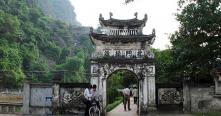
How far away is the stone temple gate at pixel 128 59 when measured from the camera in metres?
23.9

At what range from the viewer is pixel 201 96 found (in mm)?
23609

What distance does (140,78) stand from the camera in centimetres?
2406

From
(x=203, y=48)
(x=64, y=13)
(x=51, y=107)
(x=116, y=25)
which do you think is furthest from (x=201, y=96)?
(x=64, y=13)

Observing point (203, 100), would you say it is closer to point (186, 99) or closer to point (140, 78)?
point (186, 99)

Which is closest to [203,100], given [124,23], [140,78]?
[140,78]

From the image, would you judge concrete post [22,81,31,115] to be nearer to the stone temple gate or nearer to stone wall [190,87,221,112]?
the stone temple gate

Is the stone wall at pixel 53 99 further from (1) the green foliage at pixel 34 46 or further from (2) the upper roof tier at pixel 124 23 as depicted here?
(1) the green foliage at pixel 34 46

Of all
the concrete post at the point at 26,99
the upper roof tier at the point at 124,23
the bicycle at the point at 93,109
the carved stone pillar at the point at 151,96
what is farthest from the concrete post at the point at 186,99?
the concrete post at the point at 26,99

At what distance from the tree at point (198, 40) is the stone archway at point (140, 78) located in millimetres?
3329

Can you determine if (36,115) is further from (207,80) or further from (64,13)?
(64,13)

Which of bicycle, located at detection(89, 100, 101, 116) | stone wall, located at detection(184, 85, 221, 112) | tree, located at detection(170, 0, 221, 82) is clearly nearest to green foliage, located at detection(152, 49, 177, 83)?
tree, located at detection(170, 0, 221, 82)

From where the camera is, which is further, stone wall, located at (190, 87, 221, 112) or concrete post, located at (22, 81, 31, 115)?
concrete post, located at (22, 81, 31, 115)

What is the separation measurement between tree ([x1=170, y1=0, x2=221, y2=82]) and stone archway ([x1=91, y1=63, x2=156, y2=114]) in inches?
131

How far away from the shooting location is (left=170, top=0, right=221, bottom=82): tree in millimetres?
20720
